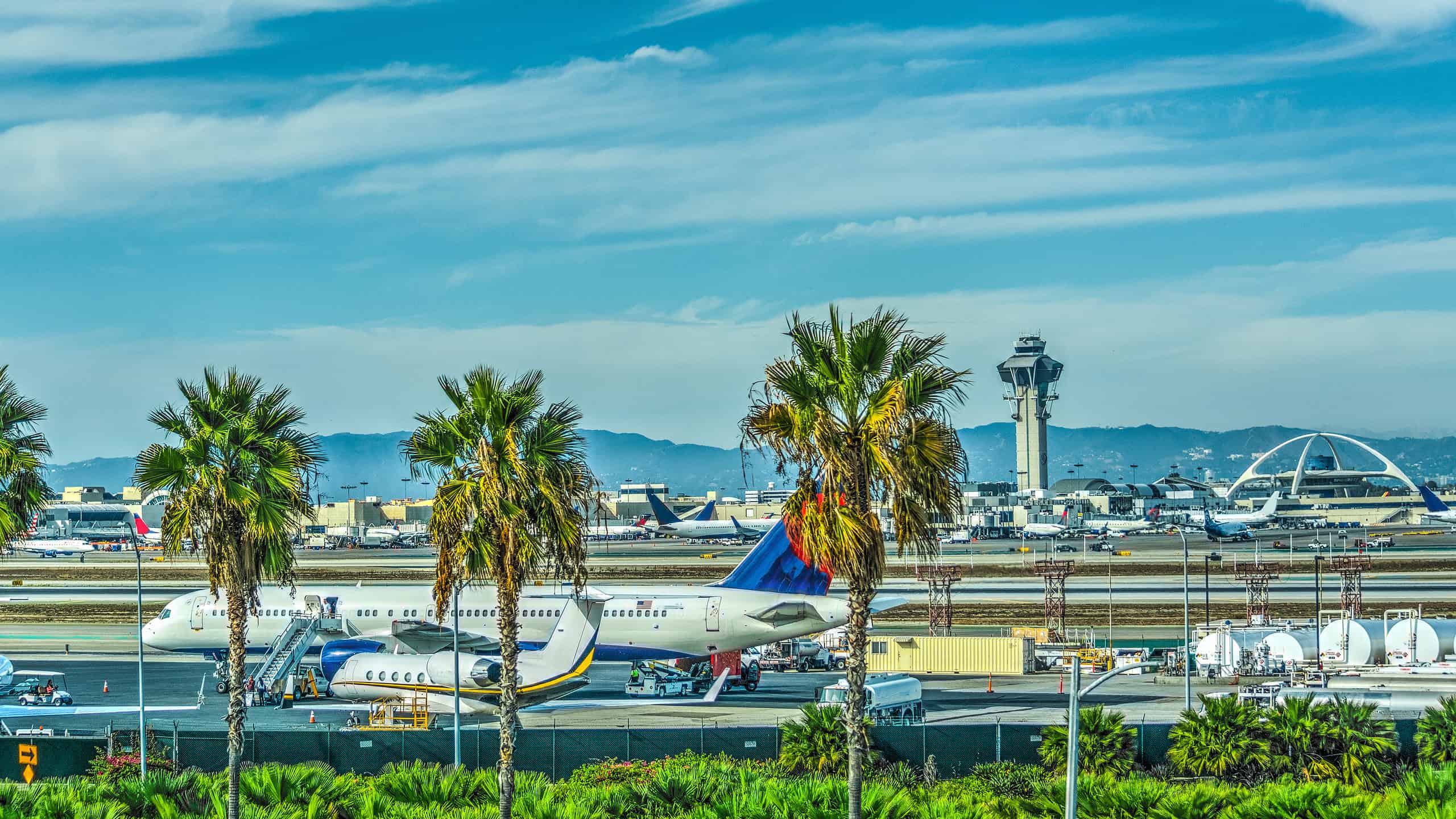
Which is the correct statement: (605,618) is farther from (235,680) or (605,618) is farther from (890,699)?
(235,680)

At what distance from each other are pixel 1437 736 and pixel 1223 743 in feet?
17.1

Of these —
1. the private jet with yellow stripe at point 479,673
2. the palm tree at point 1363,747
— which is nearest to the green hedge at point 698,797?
the palm tree at point 1363,747

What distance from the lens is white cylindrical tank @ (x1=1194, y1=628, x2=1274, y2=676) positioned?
66.2 m

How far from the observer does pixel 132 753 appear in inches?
1588

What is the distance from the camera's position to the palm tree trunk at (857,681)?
79.1 feet

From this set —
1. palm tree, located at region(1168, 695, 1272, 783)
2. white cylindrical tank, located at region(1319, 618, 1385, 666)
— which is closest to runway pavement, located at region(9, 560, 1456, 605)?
white cylindrical tank, located at region(1319, 618, 1385, 666)

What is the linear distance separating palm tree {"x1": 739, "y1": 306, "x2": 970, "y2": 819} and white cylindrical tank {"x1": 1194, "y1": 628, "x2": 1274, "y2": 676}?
46053mm

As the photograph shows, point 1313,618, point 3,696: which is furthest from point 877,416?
point 1313,618

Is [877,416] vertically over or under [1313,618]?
over

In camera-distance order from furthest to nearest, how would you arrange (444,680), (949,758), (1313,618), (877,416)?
(1313,618), (444,680), (949,758), (877,416)

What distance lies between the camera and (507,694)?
28.0m

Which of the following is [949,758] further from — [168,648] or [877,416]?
[168,648]

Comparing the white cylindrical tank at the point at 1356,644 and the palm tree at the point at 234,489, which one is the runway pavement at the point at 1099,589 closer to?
the white cylindrical tank at the point at 1356,644

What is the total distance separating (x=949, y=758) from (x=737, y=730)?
18.9ft
